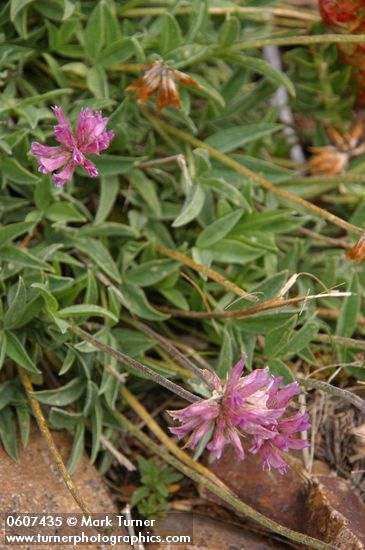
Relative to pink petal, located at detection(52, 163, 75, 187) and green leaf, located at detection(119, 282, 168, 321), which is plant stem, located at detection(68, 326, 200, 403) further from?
pink petal, located at detection(52, 163, 75, 187)

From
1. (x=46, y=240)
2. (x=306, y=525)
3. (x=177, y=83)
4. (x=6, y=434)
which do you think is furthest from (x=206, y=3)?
(x=306, y=525)

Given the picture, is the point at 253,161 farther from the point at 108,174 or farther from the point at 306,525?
the point at 306,525

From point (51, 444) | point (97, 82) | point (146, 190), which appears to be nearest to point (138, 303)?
point (146, 190)

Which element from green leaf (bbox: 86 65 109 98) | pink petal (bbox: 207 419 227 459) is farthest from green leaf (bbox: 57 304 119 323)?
Answer: green leaf (bbox: 86 65 109 98)

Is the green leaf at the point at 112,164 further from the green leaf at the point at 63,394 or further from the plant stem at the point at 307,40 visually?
the green leaf at the point at 63,394

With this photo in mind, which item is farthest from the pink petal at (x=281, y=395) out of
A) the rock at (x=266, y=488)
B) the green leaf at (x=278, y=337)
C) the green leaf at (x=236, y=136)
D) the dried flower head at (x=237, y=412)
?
the green leaf at (x=236, y=136)

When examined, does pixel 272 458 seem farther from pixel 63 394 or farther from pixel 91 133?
pixel 91 133
